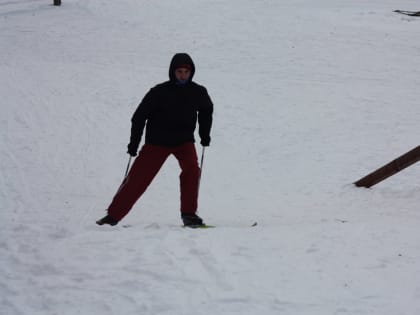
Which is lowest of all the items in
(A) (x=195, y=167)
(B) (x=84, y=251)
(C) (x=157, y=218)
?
(C) (x=157, y=218)

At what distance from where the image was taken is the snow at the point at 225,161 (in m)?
4.30

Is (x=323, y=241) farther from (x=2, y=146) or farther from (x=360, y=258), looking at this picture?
(x=2, y=146)

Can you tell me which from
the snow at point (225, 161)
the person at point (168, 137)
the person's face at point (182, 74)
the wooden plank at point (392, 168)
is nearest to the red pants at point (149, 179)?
the person at point (168, 137)

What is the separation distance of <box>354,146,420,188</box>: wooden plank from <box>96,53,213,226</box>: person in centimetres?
285

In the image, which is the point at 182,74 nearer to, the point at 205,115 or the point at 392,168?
the point at 205,115

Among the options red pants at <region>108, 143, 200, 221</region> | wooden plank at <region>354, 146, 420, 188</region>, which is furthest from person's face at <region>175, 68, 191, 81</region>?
wooden plank at <region>354, 146, 420, 188</region>

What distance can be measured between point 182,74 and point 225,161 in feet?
13.6

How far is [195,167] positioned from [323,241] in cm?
169

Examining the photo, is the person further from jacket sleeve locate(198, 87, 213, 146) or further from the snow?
the snow

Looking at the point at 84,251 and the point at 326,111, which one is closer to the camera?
the point at 84,251

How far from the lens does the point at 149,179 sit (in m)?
6.10

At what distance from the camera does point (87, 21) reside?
67.8ft

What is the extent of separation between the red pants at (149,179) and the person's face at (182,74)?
0.77 meters

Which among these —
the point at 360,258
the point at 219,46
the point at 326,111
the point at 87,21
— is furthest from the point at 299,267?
the point at 87,21
